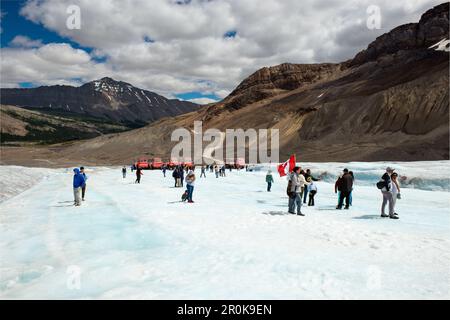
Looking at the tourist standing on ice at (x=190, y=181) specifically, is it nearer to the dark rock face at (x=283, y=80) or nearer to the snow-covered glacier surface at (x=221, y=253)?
the snow-covered glacier surface at (x=221, y=253)

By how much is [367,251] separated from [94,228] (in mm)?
7907

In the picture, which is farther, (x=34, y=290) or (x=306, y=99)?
(x=306, y=99)

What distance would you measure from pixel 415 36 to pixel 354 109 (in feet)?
97.8

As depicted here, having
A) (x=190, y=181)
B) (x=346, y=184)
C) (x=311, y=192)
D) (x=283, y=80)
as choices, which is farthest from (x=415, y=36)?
(x=190, y=181)

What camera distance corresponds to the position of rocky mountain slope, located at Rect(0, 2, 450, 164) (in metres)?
54.4

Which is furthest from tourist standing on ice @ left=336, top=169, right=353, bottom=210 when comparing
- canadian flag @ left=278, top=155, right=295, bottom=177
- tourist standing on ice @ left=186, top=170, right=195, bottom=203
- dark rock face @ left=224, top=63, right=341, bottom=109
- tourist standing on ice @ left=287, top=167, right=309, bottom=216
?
dark rock face @ left=224, top=63, right=341, bottom=109

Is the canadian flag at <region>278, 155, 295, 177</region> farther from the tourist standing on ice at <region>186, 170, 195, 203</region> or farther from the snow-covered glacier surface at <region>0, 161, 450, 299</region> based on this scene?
the tourist standing on ice at <region>186, 170, 195, 203</region>

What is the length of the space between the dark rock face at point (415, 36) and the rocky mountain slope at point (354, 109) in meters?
0.20

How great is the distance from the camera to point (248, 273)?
7.01 meters

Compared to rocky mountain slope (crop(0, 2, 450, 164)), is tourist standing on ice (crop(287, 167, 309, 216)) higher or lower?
lower

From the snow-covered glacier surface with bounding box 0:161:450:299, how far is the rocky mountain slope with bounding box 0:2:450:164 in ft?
131
